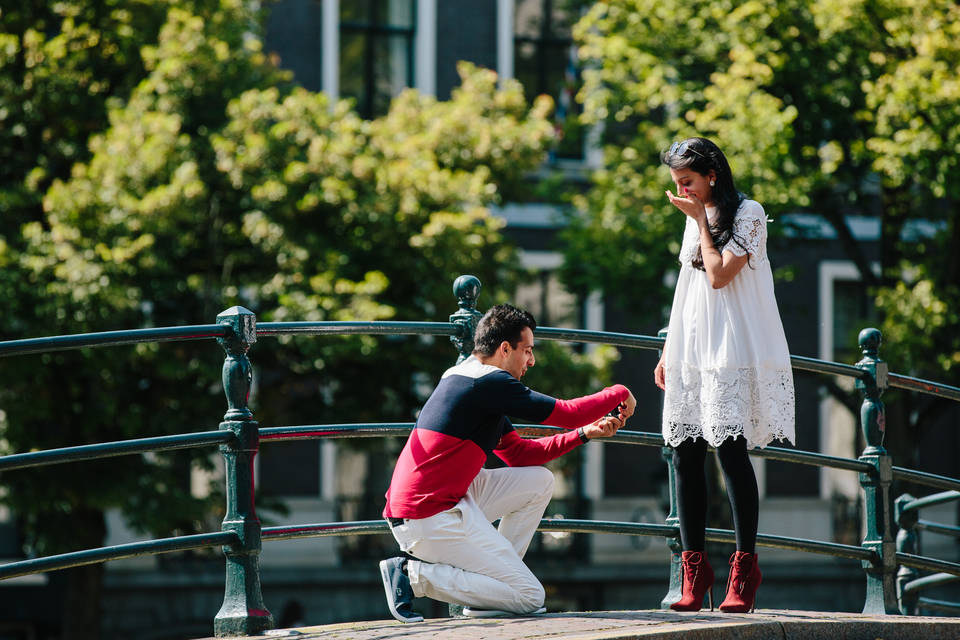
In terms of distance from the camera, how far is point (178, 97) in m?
14.2

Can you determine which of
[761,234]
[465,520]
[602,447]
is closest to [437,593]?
[465,520]

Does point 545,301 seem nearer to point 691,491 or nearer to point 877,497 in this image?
point 877,497

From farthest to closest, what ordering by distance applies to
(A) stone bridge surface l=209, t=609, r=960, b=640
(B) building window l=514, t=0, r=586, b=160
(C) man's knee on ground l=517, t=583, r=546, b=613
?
(B) building window l=514, t=0, r=586, b=160
(C) man's knee on ground l=517, t=583, r=546, b=613
(A) stone bridge surface l=209, t=609, r=960, b=640

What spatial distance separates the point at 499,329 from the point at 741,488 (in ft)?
3.45

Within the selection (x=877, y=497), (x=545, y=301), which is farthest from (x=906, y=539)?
(x=545, y=301)

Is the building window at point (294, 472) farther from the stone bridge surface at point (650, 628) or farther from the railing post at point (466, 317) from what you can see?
the stone bridge surface at point (650, 628)

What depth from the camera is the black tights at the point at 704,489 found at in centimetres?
491

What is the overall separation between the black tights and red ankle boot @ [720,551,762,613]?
4cm

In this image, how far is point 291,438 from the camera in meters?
4.99

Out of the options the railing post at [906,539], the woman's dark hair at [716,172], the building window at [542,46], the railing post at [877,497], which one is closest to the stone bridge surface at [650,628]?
the railing post at [877,497]

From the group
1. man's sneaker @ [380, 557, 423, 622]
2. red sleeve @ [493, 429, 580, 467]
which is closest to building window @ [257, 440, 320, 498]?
red sleeve @ [493, 429, 580, 467]

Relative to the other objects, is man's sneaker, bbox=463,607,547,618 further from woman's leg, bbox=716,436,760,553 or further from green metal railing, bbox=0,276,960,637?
woman's leg, bbox=716,436,760,553

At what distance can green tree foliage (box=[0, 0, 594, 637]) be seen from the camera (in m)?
13.3

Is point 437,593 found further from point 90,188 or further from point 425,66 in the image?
point 425,66
